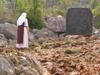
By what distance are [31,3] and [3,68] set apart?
1291 centimetres

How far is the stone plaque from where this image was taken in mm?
12000

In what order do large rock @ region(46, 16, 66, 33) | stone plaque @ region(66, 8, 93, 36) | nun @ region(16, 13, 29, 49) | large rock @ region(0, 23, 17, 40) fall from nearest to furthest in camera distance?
nun @ region(16, 13, 29, 49)
large rock @ region(0, 23, 17, 40)
stone plaque @ region(66, 8, 93, 36)
large rock @ region(46, 16, 66, 33)

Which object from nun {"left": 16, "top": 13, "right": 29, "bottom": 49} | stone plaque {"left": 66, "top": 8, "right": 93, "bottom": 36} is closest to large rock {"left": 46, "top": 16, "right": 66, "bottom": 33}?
stone plaque {"left": 66, "top": 8, "right": 93, "bottom": 36}

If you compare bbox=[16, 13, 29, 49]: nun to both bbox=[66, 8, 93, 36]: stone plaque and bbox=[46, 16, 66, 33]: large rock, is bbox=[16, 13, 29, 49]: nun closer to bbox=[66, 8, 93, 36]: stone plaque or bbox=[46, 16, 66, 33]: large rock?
bbox=[66, 8, 93, 36]: stone plaque

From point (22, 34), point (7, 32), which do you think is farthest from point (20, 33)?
point (7, 32)

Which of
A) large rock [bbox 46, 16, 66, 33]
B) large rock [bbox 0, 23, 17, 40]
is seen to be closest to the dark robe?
large rock [bbox 0, 23, 17, 40]

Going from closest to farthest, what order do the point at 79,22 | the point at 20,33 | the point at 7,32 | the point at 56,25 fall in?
1. the point at 20,33
2. the point at 7,32
3. the point at 79,22
4. the point at 56,25

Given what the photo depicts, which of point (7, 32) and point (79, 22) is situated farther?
point (79, 22)

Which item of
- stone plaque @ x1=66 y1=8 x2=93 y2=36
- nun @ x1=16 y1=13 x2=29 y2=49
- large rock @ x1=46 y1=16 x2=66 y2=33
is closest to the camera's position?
nun @ x1=16 y1=13 x2=29 y2=49

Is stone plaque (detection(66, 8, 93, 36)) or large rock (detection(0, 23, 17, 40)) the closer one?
large rock (detection(0, 23, 17, 40))

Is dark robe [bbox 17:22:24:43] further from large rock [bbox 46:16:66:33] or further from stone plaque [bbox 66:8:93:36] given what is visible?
large rock [bbox 46:16:66:33]

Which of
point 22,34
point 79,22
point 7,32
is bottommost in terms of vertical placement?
point 7,32

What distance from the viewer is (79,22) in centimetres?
1213

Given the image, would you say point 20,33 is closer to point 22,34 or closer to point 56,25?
point 22,34
